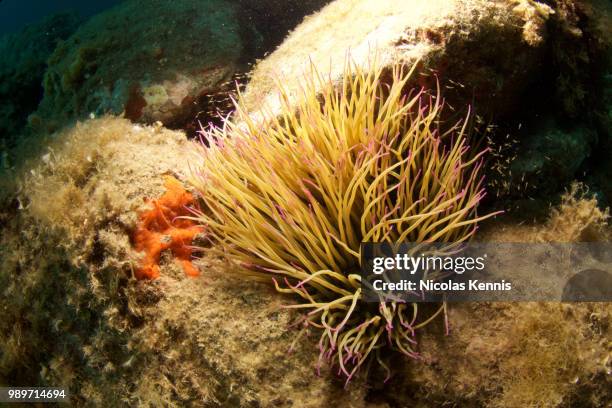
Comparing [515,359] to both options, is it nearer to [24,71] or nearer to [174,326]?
[174,326]

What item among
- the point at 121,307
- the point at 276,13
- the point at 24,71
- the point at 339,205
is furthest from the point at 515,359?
the point at 24,71

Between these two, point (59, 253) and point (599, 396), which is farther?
point (59, 253)

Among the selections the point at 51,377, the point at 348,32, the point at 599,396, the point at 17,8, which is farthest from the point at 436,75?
the point at 17,8

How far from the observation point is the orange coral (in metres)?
2.75

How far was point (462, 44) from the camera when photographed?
2.83 m

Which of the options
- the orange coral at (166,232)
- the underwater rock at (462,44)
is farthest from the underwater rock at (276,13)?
the orange coral at (166,232)

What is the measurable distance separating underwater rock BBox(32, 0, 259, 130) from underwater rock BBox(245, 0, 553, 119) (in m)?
1.25

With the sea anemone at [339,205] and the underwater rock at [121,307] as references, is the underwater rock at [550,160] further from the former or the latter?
the underwater rock at [121,307]

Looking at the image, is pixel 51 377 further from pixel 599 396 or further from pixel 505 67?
pixel 505 67

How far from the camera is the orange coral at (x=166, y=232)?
2754 millimetres

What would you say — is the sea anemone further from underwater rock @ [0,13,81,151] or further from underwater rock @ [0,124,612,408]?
underwater rock @ [0,13,81,151]

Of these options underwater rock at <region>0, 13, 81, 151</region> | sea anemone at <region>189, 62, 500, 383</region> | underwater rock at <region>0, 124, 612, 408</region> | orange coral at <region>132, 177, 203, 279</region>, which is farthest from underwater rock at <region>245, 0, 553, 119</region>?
underwater rock at <region>0, 13, 81, 151</region>

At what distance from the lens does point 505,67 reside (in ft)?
9.84

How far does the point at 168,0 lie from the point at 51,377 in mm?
4139
